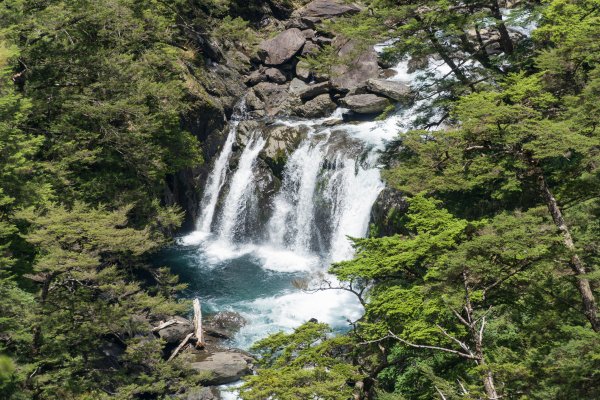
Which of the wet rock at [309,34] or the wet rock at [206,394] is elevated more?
the wet rock at [309,34]

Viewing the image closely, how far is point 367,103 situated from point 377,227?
370 inches

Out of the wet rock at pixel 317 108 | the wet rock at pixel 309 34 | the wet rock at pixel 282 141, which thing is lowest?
the wet rock at pixel 282 141

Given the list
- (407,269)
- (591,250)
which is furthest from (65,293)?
(591,250)

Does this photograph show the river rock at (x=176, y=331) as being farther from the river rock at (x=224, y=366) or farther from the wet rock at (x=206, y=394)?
the wet rock at (x=206, y=394)

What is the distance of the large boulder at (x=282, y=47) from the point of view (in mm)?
35344

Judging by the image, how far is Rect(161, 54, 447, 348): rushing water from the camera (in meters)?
21.3

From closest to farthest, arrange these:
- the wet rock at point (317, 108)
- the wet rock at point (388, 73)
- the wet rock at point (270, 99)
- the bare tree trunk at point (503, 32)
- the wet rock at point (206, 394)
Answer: the wet rock at point (206, 394) < the bare tree trunk at point (503, 32) < the wet rock at point (317, 108) < the wet rock at point (388, 73) < the wet rock at point (270, 99)

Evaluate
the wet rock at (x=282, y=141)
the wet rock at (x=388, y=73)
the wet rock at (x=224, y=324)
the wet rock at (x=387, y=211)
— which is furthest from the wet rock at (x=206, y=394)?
→ the wet rock at (x=388, y=73)

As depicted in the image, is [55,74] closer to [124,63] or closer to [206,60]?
[124,63]

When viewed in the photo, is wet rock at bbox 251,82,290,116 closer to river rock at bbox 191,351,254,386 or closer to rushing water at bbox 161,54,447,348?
rushing water at bbox 161,54,447,348

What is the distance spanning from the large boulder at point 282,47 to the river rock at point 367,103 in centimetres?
854

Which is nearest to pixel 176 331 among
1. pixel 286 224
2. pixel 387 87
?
pixel 286 224

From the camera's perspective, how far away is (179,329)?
18109 mm

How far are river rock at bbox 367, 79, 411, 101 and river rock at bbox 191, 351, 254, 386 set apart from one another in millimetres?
16822
